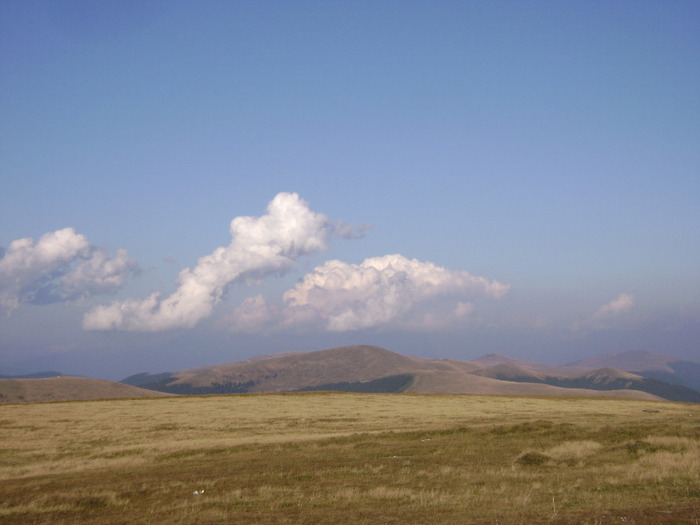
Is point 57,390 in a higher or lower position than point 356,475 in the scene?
lower

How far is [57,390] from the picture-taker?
162 m

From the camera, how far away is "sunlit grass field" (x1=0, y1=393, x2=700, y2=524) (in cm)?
1856

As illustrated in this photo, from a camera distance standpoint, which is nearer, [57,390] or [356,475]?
[356,475]

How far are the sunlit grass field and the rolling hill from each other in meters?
118

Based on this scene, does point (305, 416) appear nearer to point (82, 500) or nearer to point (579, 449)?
Answer: point (579, 449)

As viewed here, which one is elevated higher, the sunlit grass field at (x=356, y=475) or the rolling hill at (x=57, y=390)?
the sunlit grass field at (x=356, y=475)

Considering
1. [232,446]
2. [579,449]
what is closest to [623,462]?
[579,449]

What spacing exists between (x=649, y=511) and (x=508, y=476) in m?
8.16

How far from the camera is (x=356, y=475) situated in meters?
26.0

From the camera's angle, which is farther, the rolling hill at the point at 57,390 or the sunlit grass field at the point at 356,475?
the rolling hill at the point at 57,390

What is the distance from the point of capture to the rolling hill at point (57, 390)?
15562cm

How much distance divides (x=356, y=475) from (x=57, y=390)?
538 feet

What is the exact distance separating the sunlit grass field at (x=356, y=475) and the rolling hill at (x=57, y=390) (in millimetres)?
117811

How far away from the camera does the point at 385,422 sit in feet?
179
